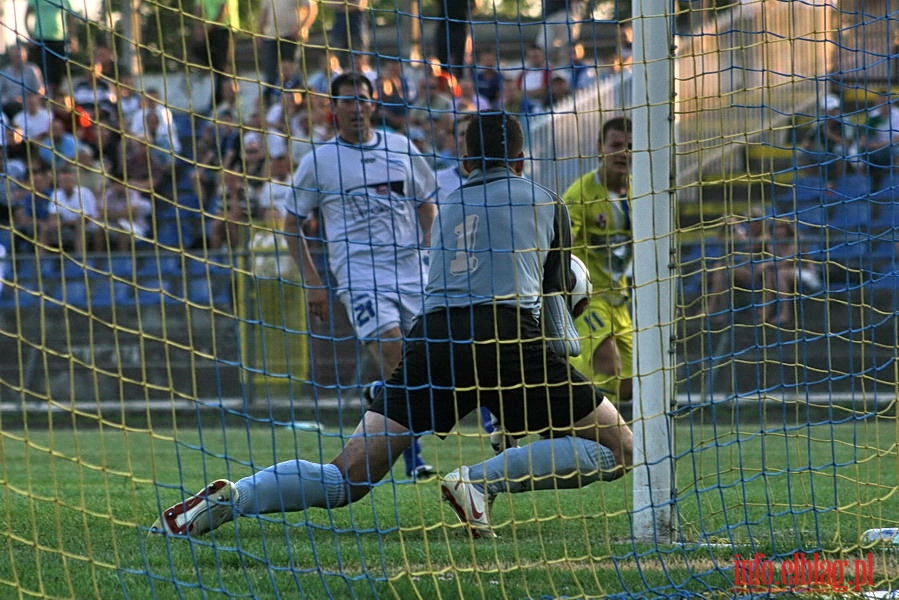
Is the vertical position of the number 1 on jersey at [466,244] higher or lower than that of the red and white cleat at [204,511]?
higher

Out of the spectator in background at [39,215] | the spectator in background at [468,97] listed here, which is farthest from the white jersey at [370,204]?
the spectator in background at [468,97]

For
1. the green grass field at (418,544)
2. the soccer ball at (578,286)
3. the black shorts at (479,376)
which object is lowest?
the green grass field at (418,544)

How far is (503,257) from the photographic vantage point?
5160 millimetres

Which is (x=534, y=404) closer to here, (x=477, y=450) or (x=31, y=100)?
(x=477, y=450)

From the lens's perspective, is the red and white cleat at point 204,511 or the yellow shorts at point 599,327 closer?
the red and white cleat at point 204,511

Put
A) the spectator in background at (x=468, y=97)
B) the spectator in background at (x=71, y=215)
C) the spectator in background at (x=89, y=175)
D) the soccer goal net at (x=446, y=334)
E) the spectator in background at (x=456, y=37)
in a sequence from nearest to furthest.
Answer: the soccer goal net at (x=446, y=334), the spectator in background at (x=456, y=37), the spectator in background at (x=71, y=215), the spectator in background at (x=468, y=97), the spectator in background at (x=89, y=175)

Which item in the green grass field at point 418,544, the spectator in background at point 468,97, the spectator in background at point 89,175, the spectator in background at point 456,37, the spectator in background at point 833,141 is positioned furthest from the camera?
the spectator in background at point 89,175

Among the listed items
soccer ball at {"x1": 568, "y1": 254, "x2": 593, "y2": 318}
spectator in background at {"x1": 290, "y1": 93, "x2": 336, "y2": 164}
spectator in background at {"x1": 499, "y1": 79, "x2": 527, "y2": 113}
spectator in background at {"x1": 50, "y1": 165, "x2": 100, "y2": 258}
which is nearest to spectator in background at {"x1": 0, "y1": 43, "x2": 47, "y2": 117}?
spectator in background at {"x1": 50, "y1": 165, "x2": 100, "y2": 258}

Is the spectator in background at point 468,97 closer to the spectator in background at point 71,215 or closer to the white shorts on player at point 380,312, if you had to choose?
the spectator in background at point 71,215

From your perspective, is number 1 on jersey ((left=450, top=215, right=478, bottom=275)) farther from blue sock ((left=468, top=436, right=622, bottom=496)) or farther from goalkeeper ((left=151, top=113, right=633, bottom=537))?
blue sock ((left=468, top=436, right=622, bottom=496))

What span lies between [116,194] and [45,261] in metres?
1.93

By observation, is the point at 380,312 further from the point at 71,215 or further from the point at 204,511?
the point at 71,215

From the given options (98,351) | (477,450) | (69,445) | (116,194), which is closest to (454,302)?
(477,450)

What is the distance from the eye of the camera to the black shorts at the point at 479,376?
5.10 metres
